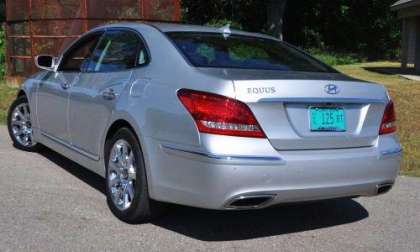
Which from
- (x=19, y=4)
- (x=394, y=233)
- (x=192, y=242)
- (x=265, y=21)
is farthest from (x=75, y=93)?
(x=265, y=21)

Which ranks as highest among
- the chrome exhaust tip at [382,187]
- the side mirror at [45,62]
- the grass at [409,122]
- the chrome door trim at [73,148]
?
the side mirror at [45,62]

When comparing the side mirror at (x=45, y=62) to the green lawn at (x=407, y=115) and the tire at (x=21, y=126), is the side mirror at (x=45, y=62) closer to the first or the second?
the tire at (x=21, y=126)

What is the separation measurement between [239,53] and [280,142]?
120 centimetres

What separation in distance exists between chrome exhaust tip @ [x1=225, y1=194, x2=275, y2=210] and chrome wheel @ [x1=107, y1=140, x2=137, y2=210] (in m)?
0.95

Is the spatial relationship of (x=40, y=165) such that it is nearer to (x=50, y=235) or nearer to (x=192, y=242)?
(x=50, y=235)

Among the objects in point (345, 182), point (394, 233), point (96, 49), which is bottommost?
point (394, 233)

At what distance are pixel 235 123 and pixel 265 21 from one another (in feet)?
111

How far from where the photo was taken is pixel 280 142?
4.57 m

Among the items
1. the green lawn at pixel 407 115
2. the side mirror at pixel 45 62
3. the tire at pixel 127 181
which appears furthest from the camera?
the green lawn at pixel 407 115

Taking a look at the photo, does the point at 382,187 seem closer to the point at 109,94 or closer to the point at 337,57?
the point at 109,94

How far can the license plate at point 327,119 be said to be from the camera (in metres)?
4.71

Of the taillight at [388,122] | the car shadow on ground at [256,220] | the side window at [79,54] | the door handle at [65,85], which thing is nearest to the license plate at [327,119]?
the taillight at [388,122]

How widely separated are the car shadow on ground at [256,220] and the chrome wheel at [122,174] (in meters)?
0.30

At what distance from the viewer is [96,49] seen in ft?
20.4
